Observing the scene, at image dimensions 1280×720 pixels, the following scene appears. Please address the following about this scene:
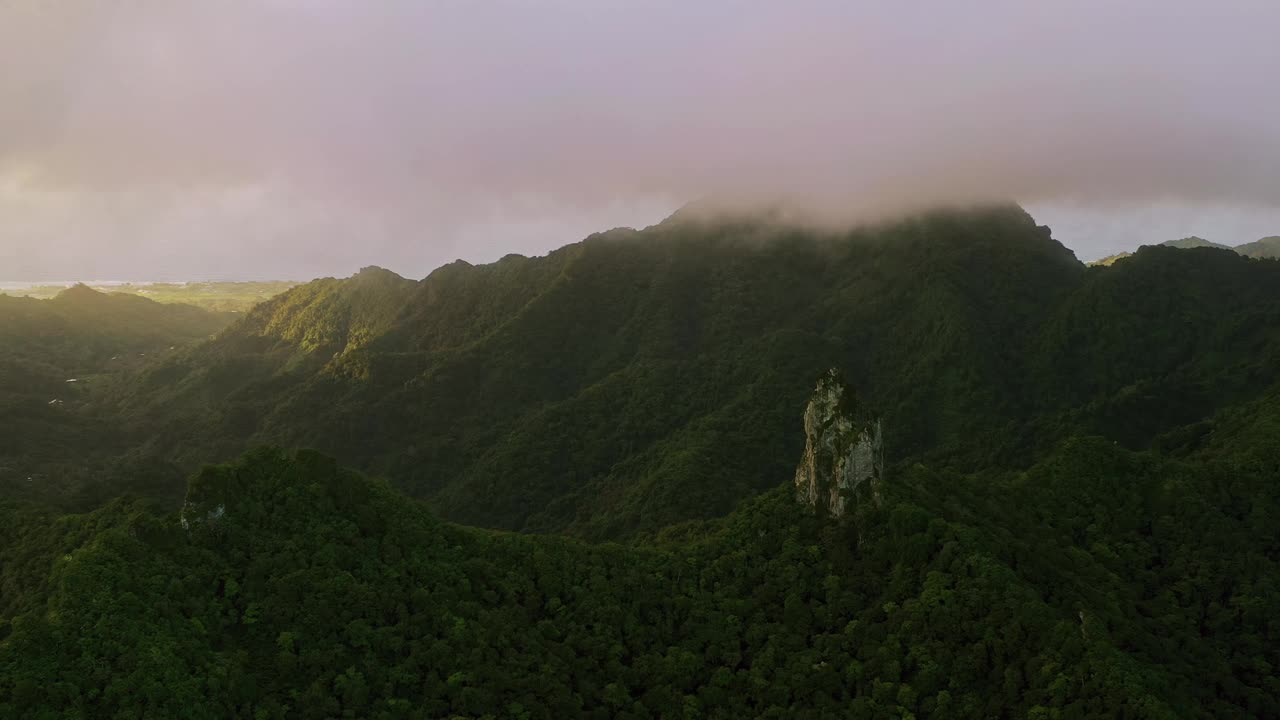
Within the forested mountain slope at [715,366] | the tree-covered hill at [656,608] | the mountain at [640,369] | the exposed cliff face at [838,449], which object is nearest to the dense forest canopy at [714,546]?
the tree-covered hill at [656,608]

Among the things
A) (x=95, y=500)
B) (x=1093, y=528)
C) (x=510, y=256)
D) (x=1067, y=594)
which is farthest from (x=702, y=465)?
(x=510, y=256)

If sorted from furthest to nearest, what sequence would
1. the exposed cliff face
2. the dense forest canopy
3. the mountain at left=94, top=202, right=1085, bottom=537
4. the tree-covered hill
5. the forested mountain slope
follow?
the mountain at left=94, top=202, right=1085, bottom=537, the forested mountain slope, the exposed cliff face, the dense forest canopy, the tree-covered hill

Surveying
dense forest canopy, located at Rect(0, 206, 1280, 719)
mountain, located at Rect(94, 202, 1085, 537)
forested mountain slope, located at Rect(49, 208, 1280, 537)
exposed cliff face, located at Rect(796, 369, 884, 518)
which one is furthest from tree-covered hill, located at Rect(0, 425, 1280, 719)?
mountain, located at Rect(94, 202, 1085, 537)

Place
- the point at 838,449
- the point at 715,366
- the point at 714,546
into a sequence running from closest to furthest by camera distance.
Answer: the point at 838,449, the point at 714,546, the point at 715,366

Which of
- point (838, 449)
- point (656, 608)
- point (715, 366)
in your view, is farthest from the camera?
point (715, 366)

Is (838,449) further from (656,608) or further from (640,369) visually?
(640,369)

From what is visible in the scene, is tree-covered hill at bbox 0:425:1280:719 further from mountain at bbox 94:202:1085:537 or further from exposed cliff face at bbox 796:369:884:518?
Answer: mountain at bbox 94:202:1085:537

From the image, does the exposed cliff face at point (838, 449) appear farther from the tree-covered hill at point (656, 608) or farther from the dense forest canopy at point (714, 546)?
the dense forest canopy at point (714, 546)

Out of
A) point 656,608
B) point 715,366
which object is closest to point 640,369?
point 715,366
